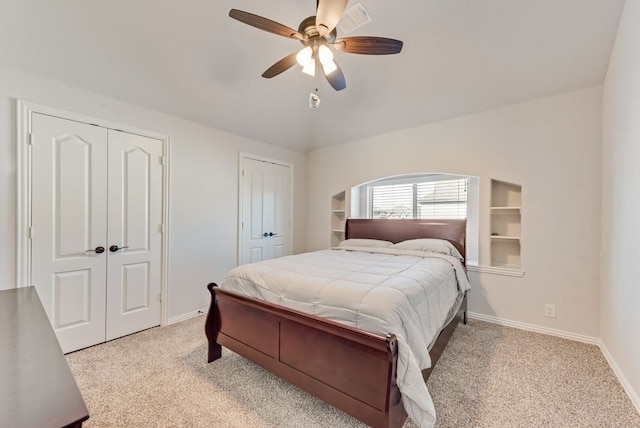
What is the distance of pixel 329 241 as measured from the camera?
4836 millimetres

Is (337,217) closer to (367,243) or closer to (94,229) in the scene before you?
(367,243)

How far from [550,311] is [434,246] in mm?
1351

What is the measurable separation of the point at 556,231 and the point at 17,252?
200 inches

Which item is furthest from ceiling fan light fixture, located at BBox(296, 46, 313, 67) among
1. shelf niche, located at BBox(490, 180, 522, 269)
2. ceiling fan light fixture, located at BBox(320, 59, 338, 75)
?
shelf niche, located at BBox(490, 180, 522, 269)

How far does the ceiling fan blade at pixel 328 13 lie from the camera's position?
1548mm

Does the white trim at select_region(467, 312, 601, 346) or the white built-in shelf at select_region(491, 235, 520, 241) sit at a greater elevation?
the white built-in shelf at select_region(491, 235, 520, 241)

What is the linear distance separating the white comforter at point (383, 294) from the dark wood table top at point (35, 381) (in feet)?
3.96

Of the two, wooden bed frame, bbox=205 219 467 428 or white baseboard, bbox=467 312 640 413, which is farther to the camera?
white baseboard, bbox=467 312 640 413

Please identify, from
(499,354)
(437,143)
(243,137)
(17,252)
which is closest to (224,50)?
(243,137)

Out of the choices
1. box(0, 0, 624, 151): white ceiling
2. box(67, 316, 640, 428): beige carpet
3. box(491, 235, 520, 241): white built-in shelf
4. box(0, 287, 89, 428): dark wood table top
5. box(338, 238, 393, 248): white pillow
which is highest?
box(0, 0, 624, 151): white ceiling

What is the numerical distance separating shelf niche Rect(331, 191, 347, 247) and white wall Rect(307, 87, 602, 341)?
1.60 m

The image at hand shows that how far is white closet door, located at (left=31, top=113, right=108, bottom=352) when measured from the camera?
242cm

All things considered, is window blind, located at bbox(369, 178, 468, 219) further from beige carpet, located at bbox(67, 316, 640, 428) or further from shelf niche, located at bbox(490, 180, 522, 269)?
beige carpet, located at bbox(67, 316, 640, 428)

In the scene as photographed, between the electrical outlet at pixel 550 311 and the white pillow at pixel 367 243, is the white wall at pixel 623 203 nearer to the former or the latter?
the electrical outlet at pixel 550 311
